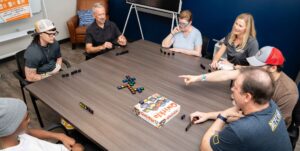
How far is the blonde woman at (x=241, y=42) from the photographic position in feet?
8.18

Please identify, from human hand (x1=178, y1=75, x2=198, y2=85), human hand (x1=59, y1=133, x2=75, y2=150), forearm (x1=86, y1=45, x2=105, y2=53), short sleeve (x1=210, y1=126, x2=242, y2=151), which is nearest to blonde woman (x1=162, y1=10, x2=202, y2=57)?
human hand (x1=178, y1=75, x2=198, y2=85)

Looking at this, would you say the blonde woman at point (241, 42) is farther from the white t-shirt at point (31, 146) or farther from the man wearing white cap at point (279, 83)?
the white t-shirt at point (31, 146)

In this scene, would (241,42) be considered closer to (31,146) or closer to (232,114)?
(232,114)

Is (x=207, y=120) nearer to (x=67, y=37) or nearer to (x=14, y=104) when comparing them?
(x=14, y=104)

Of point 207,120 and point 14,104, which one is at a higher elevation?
point 14,104

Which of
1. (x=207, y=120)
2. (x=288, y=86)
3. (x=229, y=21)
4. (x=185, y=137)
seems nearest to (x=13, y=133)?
(x=185, y=137)

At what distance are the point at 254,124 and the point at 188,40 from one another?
1.79 m

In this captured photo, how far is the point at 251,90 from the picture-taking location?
1.30 m

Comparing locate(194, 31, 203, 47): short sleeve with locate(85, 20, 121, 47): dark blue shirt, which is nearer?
locate(194, 31, 203, 47): short sleeve

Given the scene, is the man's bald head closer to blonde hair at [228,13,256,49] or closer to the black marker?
the black marker

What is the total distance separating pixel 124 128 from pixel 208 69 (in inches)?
46.9

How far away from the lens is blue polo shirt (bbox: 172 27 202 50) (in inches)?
112

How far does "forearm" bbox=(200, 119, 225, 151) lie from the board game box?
0.30 metres

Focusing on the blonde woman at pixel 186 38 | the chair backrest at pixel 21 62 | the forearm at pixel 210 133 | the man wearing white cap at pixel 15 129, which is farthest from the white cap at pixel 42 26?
the forearm at pixel 210 133
